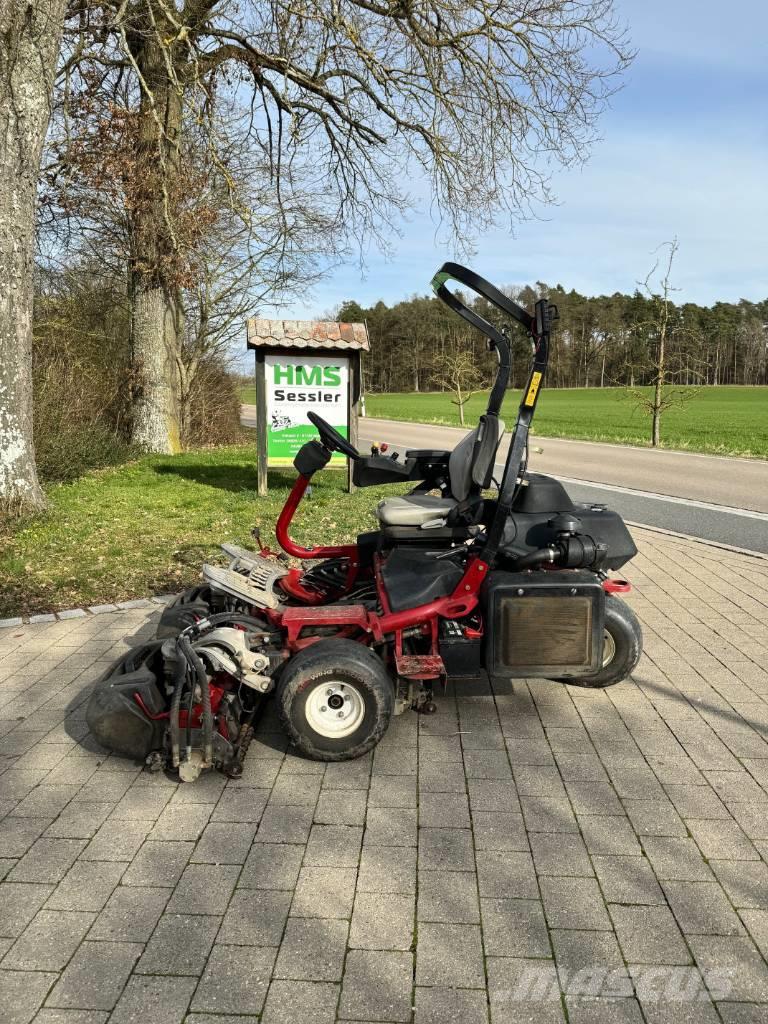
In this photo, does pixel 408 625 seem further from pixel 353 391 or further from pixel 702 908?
pixel 353 391

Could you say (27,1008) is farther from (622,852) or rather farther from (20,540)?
(20,540)

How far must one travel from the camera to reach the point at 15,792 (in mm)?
3160

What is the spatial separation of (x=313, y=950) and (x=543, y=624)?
67.2 inches

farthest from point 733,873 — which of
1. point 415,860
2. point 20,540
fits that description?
point 20,540

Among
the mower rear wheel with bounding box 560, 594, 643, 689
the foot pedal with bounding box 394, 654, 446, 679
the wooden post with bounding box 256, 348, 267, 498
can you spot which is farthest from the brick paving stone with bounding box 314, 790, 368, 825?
the wooden post with bounding box 256, 348, 267, 498

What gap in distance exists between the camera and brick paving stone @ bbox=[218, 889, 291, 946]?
230 cm

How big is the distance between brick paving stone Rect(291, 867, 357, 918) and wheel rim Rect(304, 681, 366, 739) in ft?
2.44

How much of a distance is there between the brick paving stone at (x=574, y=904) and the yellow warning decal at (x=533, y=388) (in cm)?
208

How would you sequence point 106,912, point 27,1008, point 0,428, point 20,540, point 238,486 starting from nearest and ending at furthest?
point 27,1008, point 106,912, point 20,540, point 0,428, point 238,486

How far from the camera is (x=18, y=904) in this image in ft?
8.10

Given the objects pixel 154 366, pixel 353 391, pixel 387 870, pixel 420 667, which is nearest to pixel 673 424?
pixel 154 366

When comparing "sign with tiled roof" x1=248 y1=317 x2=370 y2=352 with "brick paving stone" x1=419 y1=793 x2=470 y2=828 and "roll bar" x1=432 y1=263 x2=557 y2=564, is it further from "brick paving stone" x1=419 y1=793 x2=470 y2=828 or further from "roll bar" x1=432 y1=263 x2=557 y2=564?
"brick paving stone" x1=419 y1=793 x2=470 y2=828

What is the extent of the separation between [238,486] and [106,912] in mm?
8961

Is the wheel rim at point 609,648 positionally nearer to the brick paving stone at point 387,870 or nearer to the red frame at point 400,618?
the red frame at point 400,618
